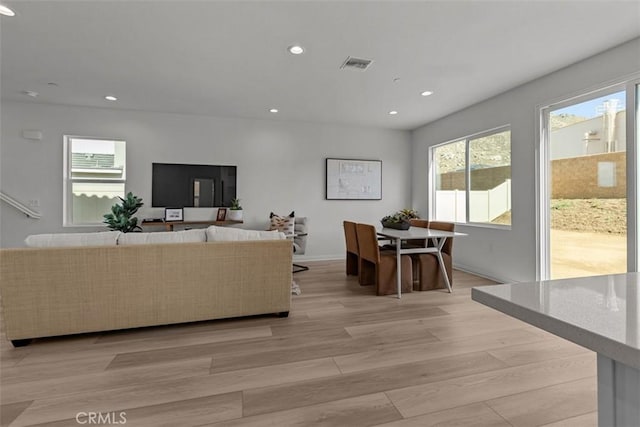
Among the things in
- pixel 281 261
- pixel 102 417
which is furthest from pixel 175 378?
pixel 281 261

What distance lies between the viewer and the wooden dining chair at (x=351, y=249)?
386cm

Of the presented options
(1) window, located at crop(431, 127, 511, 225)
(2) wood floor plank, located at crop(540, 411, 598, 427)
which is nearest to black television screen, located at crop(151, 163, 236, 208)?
(1) window, located at crop(431, 127, 511, 225)

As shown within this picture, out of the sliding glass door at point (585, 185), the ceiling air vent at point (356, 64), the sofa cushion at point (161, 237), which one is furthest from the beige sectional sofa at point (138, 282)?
the sliding glass door at point (585, 185)

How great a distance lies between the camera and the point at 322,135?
5.39m

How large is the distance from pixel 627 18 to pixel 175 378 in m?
4.11

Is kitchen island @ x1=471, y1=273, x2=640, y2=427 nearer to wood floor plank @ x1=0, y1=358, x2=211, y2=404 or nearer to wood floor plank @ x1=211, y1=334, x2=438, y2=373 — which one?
wood floor plank @ x1=211, y1=334, x2=438, y2=373

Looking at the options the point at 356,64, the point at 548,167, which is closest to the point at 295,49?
the point at 356,64

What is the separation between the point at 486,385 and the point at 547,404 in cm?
27

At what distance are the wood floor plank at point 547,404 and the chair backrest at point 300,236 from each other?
3190 mm

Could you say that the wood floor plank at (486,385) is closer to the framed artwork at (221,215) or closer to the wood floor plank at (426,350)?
the wood floor plank at (426,350)

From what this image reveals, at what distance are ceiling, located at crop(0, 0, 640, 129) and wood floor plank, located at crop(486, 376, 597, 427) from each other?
2.52 metres

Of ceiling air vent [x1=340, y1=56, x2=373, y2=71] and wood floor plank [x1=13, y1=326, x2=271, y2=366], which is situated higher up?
ceiling air vent [x1=340, y1=56, x2=373, y2=71]

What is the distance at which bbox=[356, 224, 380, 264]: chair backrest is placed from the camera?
3.23 metres

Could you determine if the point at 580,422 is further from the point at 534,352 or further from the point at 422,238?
the point at 422,238
